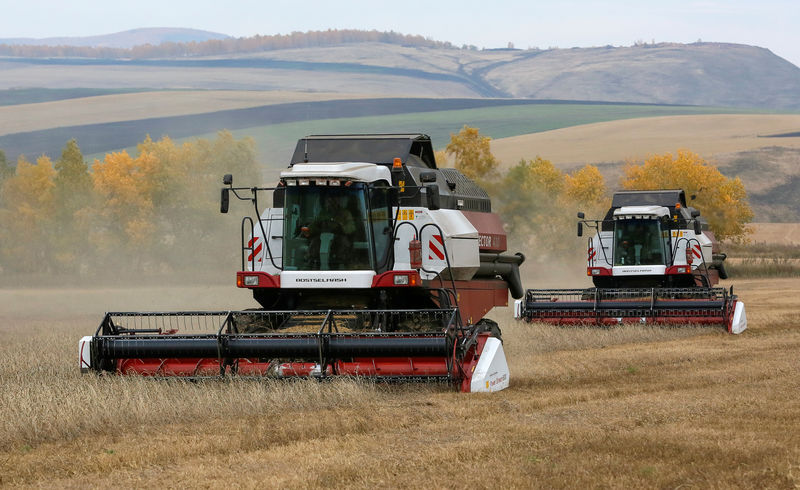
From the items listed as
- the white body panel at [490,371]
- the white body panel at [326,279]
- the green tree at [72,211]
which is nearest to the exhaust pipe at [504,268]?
the white body panel at [326,279]

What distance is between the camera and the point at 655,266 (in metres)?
25.6

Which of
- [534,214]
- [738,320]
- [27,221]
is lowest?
[27,221]

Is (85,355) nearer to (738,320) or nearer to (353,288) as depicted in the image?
(353,288)

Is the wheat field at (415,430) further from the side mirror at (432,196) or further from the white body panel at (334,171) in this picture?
the white body panel at (334,171)

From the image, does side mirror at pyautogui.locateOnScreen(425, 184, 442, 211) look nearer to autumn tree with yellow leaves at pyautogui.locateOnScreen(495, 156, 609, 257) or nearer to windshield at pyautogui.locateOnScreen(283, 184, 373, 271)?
windshield at pyautogui.locateOnScreen(283, 184, 373, 271)

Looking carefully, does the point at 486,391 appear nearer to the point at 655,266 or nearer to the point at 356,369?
the point at 356,369

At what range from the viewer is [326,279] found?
13.3 m

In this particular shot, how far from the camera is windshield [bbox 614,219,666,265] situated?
84.8 ft

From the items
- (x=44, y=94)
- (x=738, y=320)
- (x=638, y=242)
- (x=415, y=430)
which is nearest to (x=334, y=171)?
(x=415, y=430)

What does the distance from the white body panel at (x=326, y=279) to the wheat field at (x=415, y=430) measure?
1982mm

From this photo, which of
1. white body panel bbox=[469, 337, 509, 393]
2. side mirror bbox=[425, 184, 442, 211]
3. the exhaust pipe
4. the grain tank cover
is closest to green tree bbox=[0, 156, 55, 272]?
the exhaust pipe

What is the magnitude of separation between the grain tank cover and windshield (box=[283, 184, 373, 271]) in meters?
1.42

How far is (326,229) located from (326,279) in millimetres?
653

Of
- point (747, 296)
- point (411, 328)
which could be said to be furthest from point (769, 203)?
point (411, 328)
